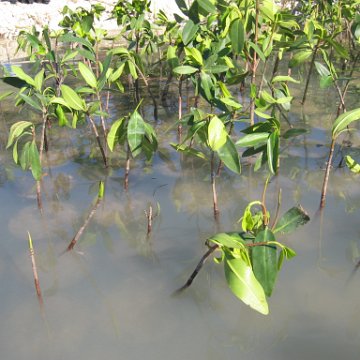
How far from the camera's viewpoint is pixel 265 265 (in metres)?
1.02

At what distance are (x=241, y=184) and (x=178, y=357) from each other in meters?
0.97

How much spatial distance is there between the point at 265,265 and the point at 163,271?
0.43m

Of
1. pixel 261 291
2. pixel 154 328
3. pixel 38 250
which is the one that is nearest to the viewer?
pixel 261 291

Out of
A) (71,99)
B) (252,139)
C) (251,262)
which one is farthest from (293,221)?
(71,99)

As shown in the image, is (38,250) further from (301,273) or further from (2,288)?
(301,273)

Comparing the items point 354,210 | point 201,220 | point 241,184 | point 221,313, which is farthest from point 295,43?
point 221,313

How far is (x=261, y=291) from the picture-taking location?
976 millimetres

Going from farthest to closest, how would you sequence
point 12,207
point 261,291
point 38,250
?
point 12,207
point 38,250
point 261,291

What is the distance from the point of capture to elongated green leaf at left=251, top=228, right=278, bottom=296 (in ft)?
3.34

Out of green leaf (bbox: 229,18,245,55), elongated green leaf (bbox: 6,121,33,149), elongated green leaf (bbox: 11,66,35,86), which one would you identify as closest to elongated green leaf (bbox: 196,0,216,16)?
green leaf (bbox: 229,18,245,55)

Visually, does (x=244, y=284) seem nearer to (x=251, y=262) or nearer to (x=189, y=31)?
(x=251, y=262)

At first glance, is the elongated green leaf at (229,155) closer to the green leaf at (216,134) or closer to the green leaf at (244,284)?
the green leaf at (216,134)

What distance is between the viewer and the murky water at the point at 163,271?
1096mm

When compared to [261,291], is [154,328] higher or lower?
lower
